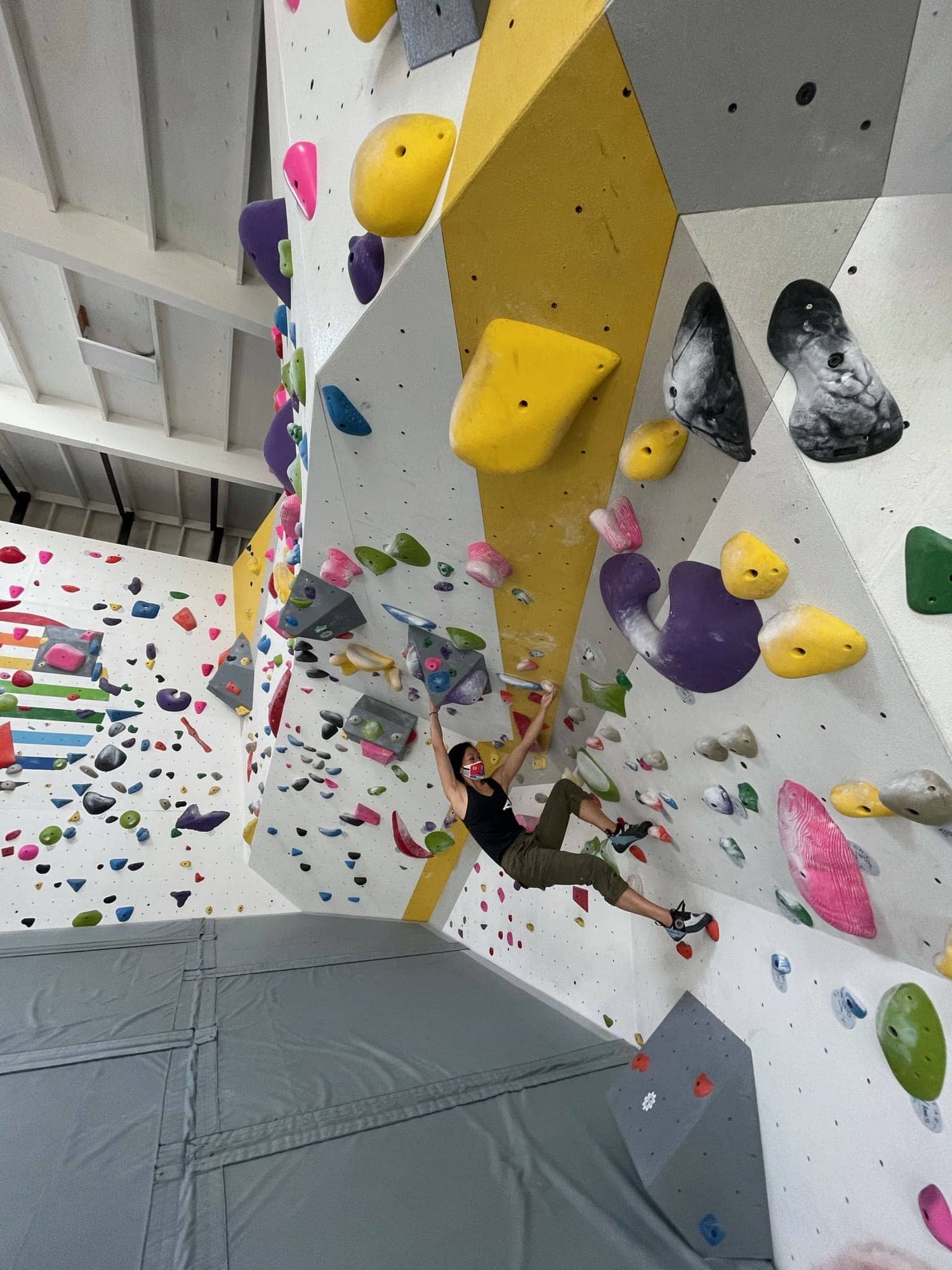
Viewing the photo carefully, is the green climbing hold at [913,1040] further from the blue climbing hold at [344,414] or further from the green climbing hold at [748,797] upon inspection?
the blue climbing hold at [344,414]

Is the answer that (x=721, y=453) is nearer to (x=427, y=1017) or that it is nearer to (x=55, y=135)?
(x=427, y=1017)

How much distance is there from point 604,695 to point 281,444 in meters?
1.46

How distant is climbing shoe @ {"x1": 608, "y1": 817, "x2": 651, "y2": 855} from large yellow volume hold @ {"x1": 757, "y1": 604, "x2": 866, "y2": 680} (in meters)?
1.36

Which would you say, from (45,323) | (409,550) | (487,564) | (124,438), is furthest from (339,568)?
(124,438)

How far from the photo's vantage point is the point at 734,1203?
1.78 meters

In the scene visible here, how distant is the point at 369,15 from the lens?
1073 millimetres

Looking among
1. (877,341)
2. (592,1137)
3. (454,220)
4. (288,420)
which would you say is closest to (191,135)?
(288,420)

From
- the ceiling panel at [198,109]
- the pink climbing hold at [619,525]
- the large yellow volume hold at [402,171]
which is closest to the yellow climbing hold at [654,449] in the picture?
the pink climbing hold at [619,525]

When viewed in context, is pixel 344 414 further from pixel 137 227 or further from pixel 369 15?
pixel 137 227

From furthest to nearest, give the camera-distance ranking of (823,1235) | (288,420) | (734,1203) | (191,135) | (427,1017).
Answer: (427,1017), (191,135), (288,420), (734,1203), (823,1235)

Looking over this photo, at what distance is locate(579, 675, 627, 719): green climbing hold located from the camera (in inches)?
79.3

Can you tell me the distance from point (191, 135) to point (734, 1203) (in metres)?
4.17

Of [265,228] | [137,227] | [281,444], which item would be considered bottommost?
[281,444]

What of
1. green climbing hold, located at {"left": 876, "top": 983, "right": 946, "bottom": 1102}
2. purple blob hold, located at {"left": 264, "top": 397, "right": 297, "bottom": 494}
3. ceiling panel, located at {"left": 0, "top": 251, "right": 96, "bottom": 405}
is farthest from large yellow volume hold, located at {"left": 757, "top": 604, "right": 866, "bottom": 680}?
ceiling panel, located at {"left": 0, "top": 251, "right": 96, "bottom": 405}
